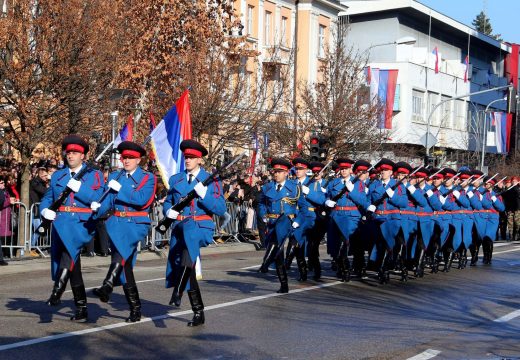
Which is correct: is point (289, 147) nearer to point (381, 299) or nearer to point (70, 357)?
point (381, 299)

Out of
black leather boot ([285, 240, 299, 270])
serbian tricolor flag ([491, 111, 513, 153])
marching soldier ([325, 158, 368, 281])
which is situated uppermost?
serbian tricolor flag ([491, 111, 513, 153])

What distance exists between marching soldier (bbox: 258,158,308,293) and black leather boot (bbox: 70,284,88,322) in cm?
364

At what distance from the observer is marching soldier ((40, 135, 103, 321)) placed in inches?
417

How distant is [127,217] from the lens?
1075 centimetres

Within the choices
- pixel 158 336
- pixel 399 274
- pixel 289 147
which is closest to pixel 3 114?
pixel 399 274

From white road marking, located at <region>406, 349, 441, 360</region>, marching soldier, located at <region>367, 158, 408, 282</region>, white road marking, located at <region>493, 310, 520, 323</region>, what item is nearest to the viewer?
white road marking, located at <region>406, 349, 441, 360</region>

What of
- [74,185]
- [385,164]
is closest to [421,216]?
[385,164]

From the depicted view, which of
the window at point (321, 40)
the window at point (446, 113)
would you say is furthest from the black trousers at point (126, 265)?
the window at point (446, 113)

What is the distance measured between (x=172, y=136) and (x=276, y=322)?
9.64 meters

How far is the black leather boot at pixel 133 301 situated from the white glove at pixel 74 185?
1.13m

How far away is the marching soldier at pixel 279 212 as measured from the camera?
45.6 feet

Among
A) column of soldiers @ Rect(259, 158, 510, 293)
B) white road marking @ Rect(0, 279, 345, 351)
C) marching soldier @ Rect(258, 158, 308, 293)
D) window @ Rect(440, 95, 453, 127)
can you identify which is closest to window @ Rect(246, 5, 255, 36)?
window @ Rect(440, 95, 453, 127)

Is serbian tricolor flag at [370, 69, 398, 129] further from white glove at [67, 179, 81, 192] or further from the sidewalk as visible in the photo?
white glove at [67, 179, 81, 192]

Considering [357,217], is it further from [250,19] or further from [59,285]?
[250,19]
